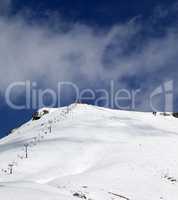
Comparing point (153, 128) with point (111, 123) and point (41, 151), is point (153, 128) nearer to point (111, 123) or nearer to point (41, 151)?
point (111, 123)

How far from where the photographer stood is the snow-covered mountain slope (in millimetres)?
25141

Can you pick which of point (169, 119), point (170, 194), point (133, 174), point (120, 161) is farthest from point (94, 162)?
point (169, 119)

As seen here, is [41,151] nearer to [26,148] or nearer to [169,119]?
[26,148]

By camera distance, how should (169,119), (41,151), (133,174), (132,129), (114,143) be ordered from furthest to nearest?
(169,119) < (132,129) < (114,143) < (41,151) < (133,174)

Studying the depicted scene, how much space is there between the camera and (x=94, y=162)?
35938 millimetres

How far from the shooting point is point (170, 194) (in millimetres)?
28500

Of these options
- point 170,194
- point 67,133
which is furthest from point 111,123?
point 170,194

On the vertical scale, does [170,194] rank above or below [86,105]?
below

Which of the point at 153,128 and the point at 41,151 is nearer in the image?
the point at 41,151

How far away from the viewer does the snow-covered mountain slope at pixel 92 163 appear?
82.5 ft

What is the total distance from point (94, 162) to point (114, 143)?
21.8 ft

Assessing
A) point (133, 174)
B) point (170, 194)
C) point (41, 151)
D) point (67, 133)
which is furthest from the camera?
point (67, 133)

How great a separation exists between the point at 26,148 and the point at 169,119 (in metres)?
32.5

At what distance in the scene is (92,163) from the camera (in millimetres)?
35625
